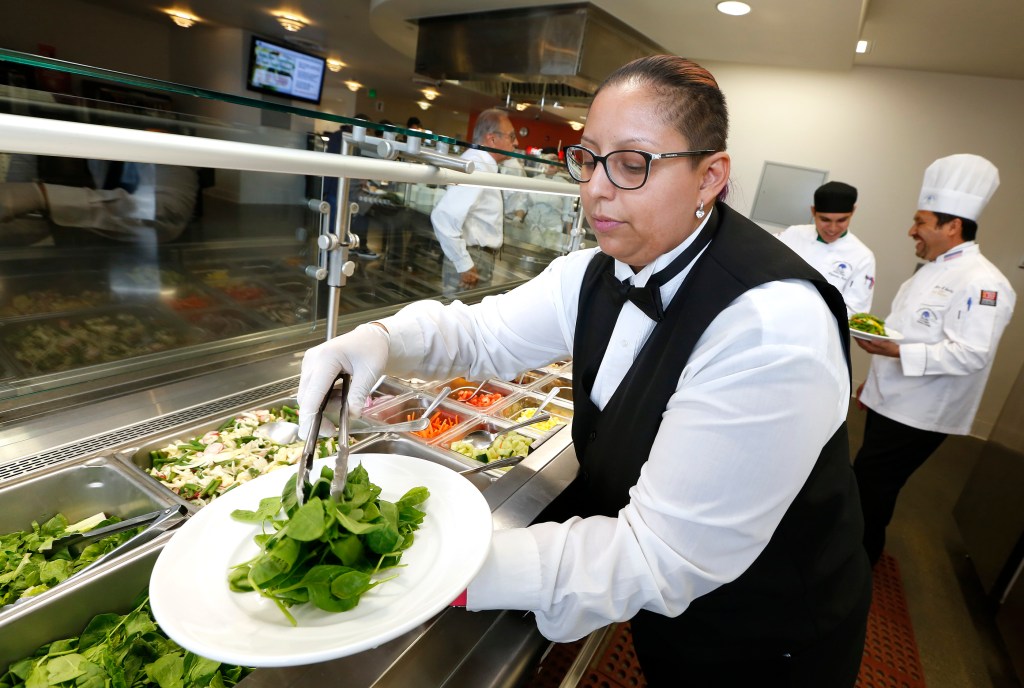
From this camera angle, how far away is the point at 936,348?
2.91 meters

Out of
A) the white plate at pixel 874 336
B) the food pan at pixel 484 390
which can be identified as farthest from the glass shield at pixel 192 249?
the white plate at pixel 874 336

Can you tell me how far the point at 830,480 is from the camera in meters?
1.12

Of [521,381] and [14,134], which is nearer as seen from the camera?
[14,134]

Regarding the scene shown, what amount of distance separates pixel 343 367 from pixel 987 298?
3166 millimetres

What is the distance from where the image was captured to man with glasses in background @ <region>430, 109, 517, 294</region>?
2254mm

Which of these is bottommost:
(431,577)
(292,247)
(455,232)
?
(431,577)

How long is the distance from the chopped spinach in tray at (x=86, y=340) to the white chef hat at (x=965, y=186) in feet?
12.5

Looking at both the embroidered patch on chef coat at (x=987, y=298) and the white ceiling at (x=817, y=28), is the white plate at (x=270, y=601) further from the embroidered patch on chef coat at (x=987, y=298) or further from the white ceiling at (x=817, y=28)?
the white ceiling at (x=817, y=28)

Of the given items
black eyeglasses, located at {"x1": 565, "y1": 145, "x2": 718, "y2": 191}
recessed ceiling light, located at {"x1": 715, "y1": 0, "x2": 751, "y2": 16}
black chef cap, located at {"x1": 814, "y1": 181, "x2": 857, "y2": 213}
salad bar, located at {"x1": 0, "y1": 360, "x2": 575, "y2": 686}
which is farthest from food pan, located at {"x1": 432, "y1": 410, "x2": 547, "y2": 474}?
recessed ceiling light, located at {"x1": 715, "y1": 0, "x2": 751, "y2": 16}

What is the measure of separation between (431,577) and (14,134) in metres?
0.86

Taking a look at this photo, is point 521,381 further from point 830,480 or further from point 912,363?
point 912,363

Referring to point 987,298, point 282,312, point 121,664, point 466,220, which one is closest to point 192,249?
point 282,312

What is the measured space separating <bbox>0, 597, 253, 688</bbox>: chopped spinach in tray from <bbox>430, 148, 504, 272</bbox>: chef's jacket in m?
1.64

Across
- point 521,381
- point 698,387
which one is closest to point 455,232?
point 521,381
